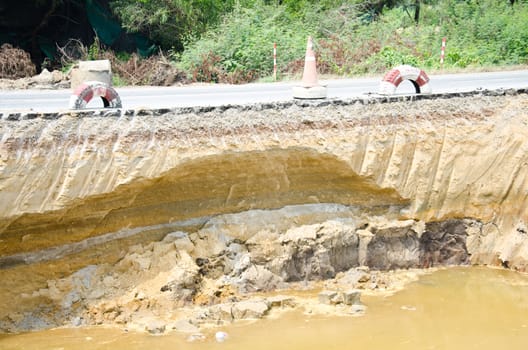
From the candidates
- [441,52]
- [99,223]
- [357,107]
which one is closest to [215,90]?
[357,107]

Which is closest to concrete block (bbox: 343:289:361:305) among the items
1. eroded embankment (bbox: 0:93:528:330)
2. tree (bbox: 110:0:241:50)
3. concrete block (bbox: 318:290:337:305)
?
concrete block (bbox: 318:290:337:305)

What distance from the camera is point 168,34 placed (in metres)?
17.5

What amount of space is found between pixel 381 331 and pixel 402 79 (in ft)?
13.2

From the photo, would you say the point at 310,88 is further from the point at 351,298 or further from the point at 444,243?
the point at 351,298

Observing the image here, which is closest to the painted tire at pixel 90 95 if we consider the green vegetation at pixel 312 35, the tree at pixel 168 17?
the green vegetation at pixel 312 35

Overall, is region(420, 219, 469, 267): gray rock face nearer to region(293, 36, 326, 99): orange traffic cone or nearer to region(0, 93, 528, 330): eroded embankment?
region(0, 93, 528, 330): eroded embankment

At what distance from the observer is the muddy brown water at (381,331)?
7227 millimetres

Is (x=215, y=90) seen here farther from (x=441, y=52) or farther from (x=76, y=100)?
(x=441, y=52)

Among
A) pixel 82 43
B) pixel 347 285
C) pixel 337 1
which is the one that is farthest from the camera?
pixel 337 1

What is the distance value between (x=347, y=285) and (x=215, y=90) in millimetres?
5560

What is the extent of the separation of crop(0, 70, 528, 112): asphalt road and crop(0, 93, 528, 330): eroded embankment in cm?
120

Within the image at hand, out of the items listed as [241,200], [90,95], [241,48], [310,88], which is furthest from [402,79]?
[241,48]

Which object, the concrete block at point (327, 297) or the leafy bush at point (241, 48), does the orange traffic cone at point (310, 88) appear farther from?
the leafy bush at point (241, 48)

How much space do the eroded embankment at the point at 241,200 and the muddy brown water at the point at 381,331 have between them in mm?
447
